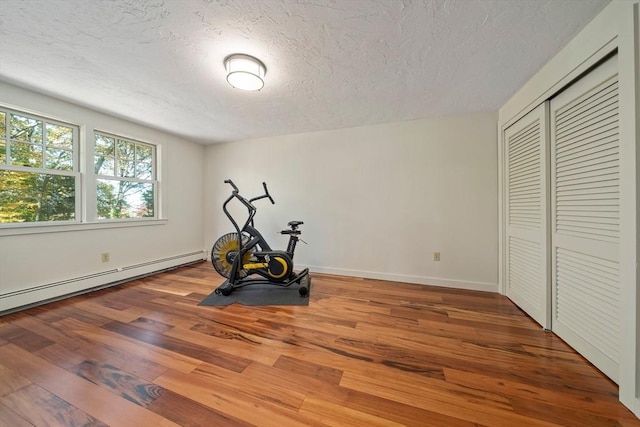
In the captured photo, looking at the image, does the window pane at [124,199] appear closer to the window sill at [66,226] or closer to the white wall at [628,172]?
the window sill at [66,226]

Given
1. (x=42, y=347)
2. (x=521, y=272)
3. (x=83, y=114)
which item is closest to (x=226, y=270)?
(x=42, y=347)

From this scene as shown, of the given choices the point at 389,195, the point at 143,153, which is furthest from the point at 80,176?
the point at 389,195

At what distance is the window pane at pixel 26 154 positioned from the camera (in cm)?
215

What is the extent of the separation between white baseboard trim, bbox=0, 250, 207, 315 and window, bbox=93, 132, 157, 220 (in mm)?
745

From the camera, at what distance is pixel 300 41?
1499 mm

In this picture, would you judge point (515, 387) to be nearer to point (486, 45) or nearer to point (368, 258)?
point (368, 258)

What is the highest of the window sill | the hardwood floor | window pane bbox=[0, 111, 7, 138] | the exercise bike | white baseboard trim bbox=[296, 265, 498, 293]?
window pane bbox=[0, 111, 7, 138]

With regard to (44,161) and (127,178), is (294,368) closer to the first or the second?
(44,161)

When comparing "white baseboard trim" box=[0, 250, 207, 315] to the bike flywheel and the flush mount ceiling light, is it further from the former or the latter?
the flush mount ceiling light

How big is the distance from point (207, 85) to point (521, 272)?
358 cm

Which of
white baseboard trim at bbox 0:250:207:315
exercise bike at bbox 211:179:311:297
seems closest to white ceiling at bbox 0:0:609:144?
exercise bike at bbox 211:179:311:297

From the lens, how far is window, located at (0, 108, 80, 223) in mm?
2113

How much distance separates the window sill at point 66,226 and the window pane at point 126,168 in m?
0.67

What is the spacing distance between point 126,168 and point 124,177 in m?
0.15
